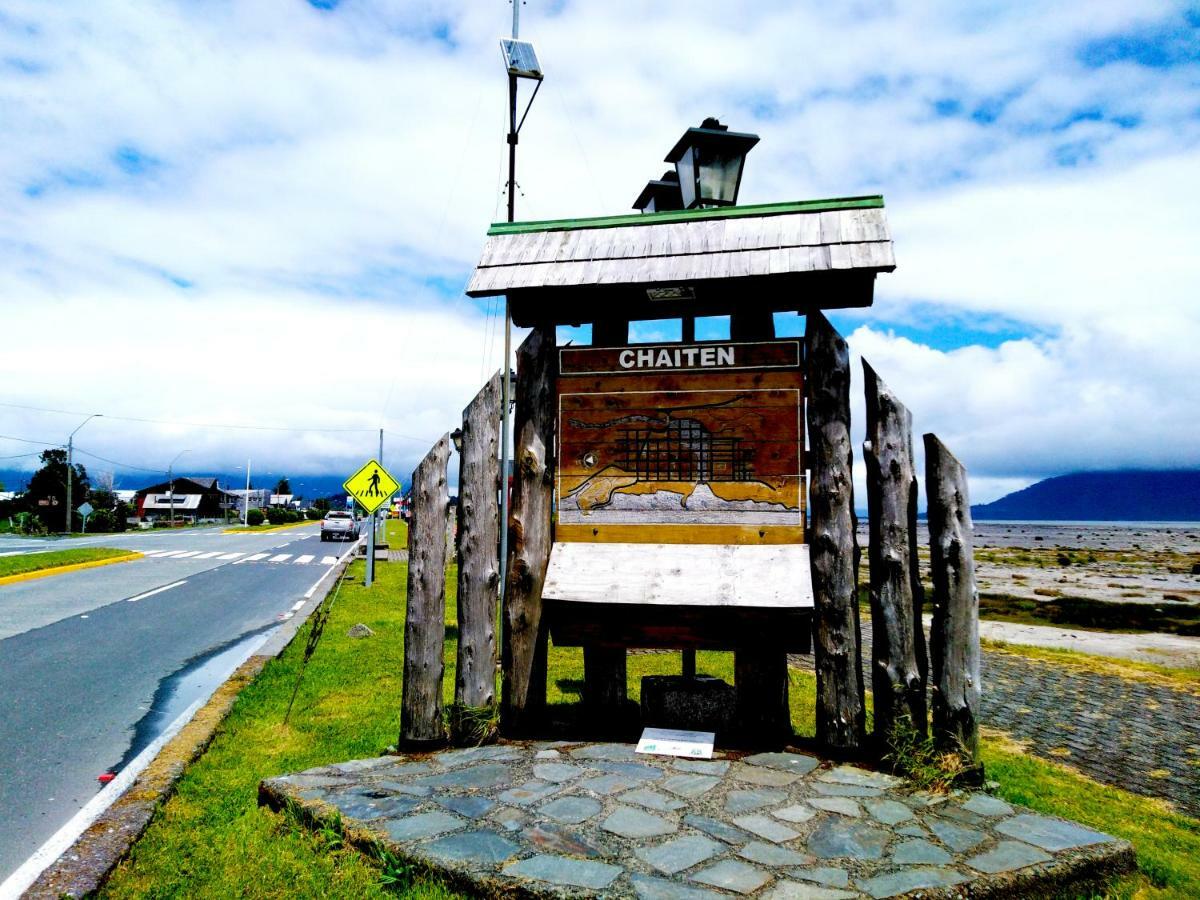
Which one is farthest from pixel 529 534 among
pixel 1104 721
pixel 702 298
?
pixel 1104 721

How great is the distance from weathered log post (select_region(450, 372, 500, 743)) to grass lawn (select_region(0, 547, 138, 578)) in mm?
17158

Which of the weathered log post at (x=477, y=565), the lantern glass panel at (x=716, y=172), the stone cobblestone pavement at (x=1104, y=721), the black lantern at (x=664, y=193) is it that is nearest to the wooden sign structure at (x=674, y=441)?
the weathered log post at (x=477, y=565)

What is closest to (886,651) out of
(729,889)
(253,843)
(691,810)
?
(691,810)

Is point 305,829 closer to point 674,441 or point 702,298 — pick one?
point 674,441

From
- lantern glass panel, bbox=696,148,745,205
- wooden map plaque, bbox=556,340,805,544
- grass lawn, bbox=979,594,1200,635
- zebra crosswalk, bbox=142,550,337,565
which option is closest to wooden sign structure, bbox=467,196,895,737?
wooden map plaque, bbox=556,340,805,544

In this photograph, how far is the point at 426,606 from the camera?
5.21m

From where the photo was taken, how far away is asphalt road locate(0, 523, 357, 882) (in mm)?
4996

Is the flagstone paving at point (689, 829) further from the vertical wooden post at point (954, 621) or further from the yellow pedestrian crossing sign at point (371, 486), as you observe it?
the yellow pedestrian crossing sign at point (371, 486)

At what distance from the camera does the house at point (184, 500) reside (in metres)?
105

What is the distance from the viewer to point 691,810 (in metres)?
3.92

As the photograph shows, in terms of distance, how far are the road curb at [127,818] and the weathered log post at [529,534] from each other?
2129mm

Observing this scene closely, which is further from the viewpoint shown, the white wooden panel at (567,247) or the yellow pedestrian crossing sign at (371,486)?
the yellow pedestrian crossing sign at (371,486)

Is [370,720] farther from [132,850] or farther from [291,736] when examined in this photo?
[132,850]

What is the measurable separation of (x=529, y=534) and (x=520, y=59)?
25.8 ft
